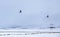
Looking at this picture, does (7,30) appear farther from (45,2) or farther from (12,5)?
(45,2)

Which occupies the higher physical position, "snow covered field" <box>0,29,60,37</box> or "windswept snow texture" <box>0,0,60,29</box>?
"windswept snow texture" <box>0,0,60,29</box>

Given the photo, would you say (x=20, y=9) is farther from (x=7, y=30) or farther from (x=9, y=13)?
(x=7, y=30)

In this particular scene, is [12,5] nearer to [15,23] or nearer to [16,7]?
[16,7]

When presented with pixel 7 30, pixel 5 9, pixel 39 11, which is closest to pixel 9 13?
pixel 5 9

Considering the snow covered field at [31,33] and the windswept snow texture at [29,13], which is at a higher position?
the windswept snow texture at [29,13]

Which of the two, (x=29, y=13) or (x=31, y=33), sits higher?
(x=29, y=13)

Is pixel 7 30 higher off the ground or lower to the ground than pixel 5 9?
lower

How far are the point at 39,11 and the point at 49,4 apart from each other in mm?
129

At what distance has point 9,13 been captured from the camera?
1.15 metres

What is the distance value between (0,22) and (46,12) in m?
0.50

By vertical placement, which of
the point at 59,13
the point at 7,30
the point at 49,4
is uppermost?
the point at 49,4

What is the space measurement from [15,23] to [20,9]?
0.16 metres

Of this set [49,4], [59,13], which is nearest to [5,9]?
[49,4]

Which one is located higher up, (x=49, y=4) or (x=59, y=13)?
(x=49, y=4)
